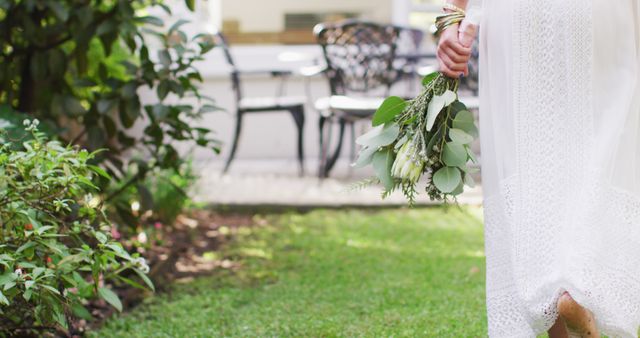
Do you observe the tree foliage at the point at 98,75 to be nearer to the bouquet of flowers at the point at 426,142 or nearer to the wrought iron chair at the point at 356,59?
the bouquet of flowers at the point at 426,142

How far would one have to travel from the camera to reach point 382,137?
7.74 feet

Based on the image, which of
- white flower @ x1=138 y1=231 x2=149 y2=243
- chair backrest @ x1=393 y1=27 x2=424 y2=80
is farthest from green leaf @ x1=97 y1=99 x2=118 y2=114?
chair backrest @ x1=393 y1=27 x2=424 y2=80

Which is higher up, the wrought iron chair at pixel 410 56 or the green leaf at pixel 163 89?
the green leaf at pixel 163 89

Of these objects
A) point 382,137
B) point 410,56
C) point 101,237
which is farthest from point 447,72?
point 410,56

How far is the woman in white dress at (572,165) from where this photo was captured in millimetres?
2014

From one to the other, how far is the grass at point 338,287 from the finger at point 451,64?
0.40 m

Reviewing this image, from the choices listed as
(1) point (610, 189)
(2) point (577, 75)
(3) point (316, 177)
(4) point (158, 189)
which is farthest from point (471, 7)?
(3) point (316, 177)

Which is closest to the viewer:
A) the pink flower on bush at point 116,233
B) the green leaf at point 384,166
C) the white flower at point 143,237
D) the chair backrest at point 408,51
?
the green leaf at point 384,166

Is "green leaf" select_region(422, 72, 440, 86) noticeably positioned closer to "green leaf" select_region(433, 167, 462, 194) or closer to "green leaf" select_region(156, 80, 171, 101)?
"green leaf" select_region(433, 167, 462, 194)

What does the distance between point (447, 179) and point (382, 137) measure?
0.69 ft

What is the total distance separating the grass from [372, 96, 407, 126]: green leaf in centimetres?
29

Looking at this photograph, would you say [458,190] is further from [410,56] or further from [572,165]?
[410,56]

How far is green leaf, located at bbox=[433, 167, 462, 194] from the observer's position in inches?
88.3

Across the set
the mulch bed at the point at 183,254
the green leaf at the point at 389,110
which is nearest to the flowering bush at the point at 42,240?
the mulch bed at the point at 183,254
